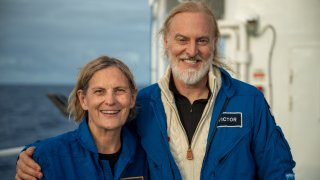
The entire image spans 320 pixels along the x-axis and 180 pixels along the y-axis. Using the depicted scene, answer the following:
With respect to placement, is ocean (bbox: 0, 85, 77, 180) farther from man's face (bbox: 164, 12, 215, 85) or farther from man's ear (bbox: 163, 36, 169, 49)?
man's face (bbox: 164, 12, 215, 85)

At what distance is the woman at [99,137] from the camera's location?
233cm

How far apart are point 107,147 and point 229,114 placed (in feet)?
2.57

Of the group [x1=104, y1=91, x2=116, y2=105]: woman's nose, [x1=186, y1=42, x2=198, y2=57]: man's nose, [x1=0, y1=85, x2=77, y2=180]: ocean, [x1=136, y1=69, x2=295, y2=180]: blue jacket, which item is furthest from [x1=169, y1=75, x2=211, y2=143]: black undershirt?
[x1=0, y1=85, x2=77, y2=180]: ocean

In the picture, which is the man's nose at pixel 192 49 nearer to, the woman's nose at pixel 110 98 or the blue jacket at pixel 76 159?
the woman's nose at pixel 110 98

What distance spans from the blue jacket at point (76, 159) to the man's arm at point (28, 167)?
4 cm

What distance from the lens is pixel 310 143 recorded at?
4.77 meters

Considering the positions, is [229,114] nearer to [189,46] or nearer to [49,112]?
[189,46]

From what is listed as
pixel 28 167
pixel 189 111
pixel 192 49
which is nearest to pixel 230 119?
pixel 189 111

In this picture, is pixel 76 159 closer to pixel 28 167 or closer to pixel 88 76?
pixel 28 167

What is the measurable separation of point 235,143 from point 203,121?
0.23 m

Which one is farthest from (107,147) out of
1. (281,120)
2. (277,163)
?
(281,120)

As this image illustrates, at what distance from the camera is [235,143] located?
8.56 feet

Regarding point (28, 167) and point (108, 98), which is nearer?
point (28, 167)

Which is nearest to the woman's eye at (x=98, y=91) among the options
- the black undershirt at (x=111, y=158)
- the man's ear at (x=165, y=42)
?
the black undershirt at (x=111, y=158)
